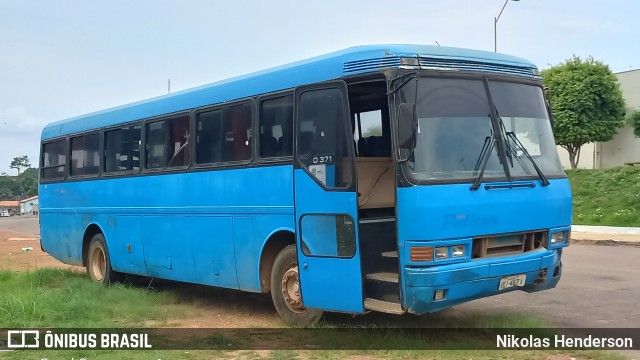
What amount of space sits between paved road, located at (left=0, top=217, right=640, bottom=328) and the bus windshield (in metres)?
2.12

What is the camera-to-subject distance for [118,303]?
32.1 feet

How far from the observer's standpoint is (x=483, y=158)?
22.4 feet

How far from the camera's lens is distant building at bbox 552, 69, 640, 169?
43562 millimetres

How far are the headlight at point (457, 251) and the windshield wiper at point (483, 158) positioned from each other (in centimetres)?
58

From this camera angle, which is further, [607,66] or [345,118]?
[607,66]

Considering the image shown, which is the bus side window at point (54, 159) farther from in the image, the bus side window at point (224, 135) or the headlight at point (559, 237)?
the headlight at point (559, 237)

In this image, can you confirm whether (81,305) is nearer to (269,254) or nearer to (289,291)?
(269,254)

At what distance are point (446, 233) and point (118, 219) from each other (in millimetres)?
7012

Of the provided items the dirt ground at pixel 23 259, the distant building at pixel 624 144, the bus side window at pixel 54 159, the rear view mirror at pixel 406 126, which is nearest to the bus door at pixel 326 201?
the rear view mirror at pixel 406 126

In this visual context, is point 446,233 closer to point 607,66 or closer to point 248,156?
point 248,156

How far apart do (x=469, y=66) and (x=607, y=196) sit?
21.5m

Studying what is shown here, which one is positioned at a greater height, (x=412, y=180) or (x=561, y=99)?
(x=561, y=99)

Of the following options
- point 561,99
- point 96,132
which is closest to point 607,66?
point 561,99

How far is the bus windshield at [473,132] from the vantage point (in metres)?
6.61
